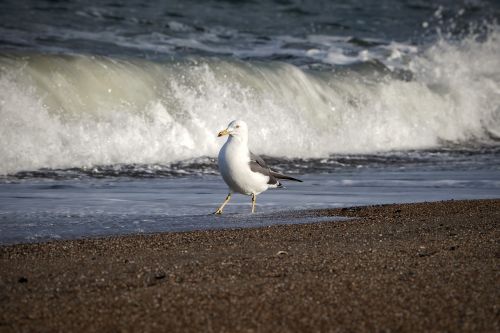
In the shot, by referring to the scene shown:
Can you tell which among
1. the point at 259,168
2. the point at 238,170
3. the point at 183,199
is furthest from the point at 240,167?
the point at 183,199

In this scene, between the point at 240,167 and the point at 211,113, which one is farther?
the point at 211,113

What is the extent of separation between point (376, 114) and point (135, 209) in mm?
8299

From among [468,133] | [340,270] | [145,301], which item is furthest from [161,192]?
[468,133]

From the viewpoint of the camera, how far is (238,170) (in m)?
6.84

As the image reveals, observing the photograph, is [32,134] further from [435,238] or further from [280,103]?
[435,238]

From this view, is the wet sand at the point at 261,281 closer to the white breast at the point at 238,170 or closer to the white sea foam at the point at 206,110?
the white breast at the point at 238,170

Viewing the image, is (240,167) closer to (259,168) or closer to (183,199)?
(259,168)

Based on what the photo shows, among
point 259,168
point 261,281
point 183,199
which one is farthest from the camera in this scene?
point 183,199

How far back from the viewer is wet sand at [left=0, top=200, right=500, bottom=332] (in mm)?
3344

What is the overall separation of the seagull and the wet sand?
1.20 meters

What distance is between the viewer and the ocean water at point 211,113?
732 cm

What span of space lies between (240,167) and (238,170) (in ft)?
0.10

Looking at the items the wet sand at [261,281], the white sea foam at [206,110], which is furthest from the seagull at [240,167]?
the white sea foam at [206,110]

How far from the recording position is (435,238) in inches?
208
